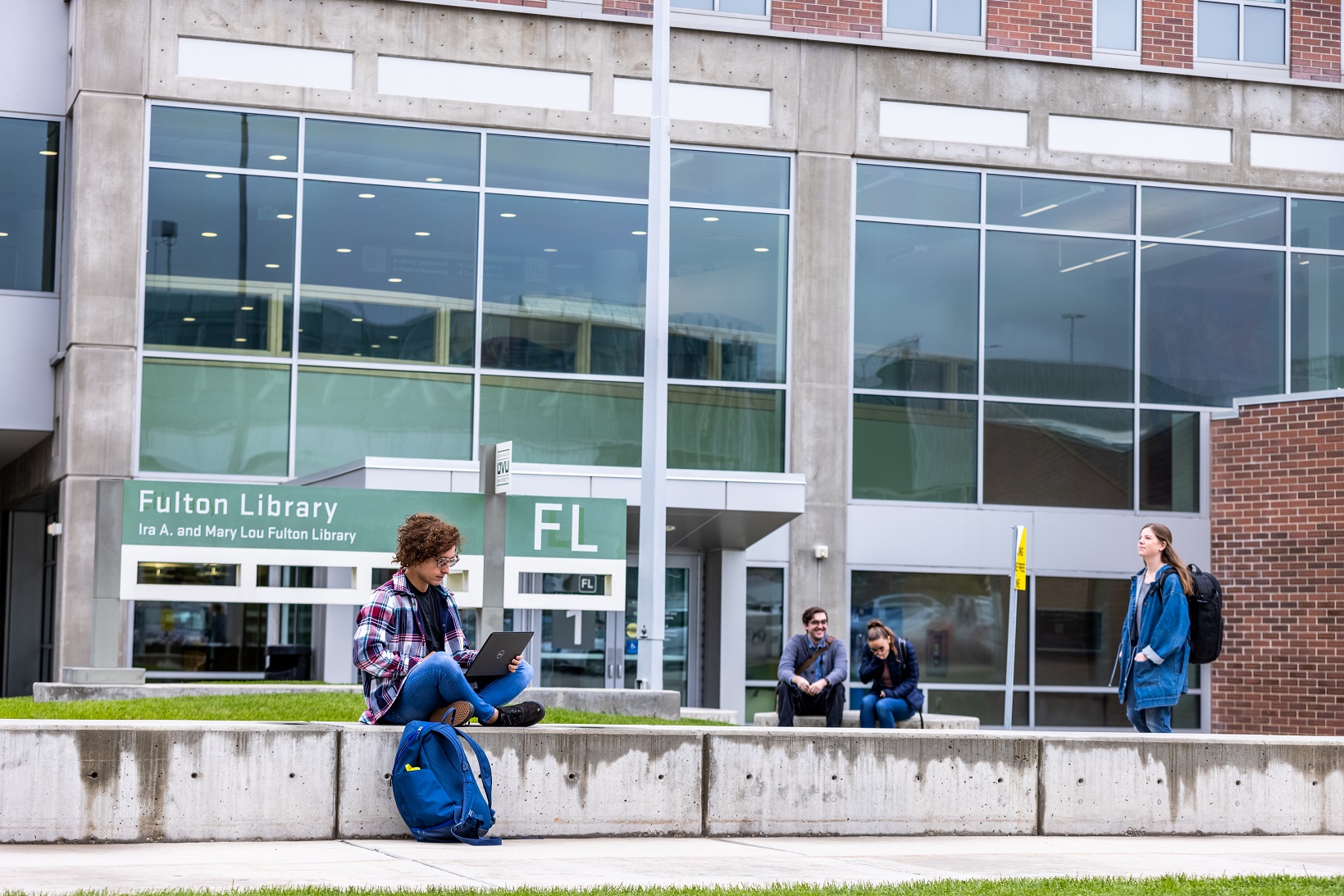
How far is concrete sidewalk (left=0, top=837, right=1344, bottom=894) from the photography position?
6711 millimetres

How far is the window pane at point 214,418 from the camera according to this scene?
736 inches

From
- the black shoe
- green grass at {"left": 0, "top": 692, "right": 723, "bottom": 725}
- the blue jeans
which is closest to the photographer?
the black shoe

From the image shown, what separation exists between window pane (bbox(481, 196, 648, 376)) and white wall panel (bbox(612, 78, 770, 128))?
4.24 ft

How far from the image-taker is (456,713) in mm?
8109

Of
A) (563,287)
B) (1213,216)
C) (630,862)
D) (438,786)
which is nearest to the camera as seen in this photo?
(630,862)

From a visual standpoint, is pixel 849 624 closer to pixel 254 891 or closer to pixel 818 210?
pixel 818 210

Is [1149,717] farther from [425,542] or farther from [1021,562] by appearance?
[1021,562]

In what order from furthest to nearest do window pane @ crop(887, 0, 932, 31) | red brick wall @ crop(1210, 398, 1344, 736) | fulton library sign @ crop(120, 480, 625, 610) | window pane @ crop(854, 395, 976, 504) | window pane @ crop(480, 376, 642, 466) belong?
window pane @ crop(887, 0, 932, 31) < window pane @ crop(854, 395, 976, 504) < window pane @ crop(480, 376, 642, 466) < red brick wall @ crop(1210, 398, 1344, 736) < fulton library sign @ crop(120, 480, 625, 610)

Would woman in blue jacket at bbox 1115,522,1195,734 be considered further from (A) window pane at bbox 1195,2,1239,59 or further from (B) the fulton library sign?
(A) window pane at bbox 1195,2,1239,59

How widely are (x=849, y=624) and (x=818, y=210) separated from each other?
16.8 feet

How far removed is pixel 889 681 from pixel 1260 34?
40.5ft

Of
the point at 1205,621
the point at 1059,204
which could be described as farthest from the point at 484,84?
the point at 1205,621

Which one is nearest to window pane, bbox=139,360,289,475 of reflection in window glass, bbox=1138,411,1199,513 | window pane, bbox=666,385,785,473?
window pane, bbox=666,385,785,473

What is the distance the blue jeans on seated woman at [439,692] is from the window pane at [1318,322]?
1655 centimetres
